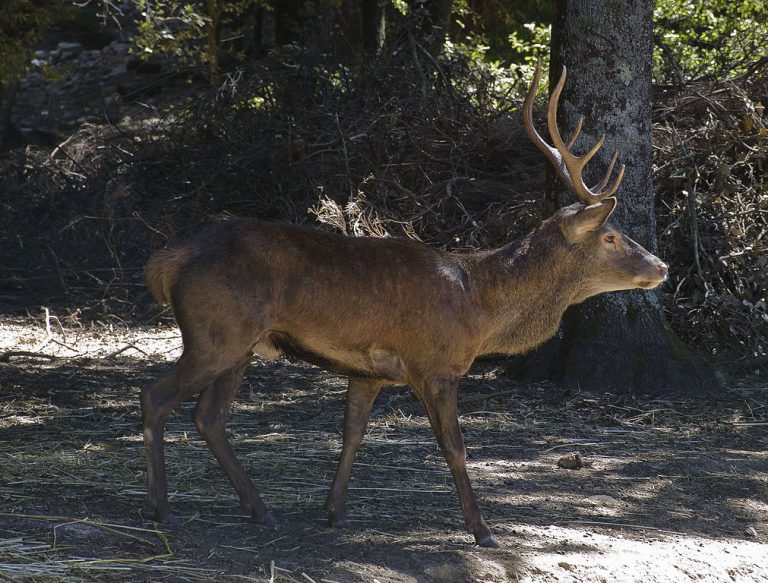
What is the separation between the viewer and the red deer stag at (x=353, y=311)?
5.30m

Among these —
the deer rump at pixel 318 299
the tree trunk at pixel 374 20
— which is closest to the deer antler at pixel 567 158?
the deer rump at pixel 318 299

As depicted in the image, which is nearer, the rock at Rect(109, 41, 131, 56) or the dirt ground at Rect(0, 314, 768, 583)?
the dirt ground at Rect(0, 314, 768, 583)

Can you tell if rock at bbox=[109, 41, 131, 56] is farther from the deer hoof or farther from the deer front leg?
the deer hoof

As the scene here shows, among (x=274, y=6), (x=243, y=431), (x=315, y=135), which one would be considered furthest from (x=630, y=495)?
(x=274, y=6)

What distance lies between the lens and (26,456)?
6.54 m

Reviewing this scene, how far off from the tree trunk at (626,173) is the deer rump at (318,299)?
3.29 meters

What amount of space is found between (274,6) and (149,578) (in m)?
15.6

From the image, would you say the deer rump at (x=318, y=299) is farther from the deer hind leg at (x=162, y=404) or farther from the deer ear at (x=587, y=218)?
the deer ear at (x=587, y=218)

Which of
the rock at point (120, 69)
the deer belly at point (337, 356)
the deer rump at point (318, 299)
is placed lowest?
the deer belly at point (337, 356)

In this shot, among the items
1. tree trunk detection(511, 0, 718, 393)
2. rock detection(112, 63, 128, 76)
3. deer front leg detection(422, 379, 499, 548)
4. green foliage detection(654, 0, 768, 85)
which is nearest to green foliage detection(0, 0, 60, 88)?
tree trunk detection(511, 0, 718, 393)

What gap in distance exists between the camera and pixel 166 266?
5.40 metres

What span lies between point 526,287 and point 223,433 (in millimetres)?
1802

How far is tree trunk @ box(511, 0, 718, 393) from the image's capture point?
28.4 ft

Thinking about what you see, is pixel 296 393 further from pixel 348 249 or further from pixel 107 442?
pixel 348 249
